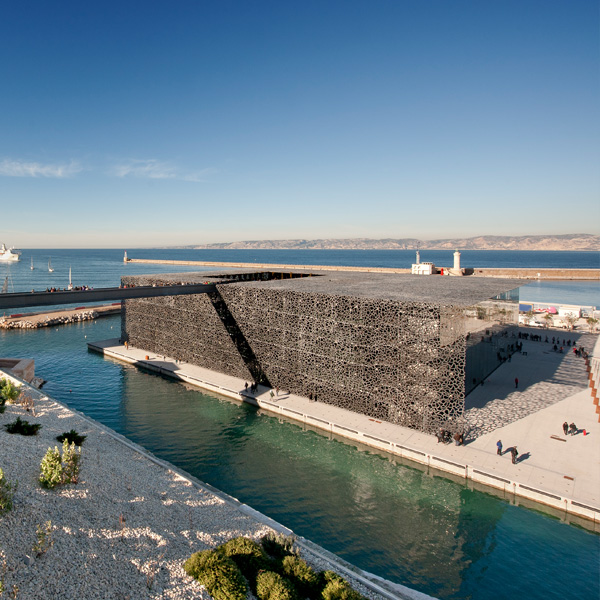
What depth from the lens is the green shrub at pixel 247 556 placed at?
10.6 meters

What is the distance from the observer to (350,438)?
2227 cm

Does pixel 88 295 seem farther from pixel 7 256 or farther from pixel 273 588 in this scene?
pixel 7 256

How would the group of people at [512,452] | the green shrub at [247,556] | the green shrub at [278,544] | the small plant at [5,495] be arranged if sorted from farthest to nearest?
1. the group of people at [512,452]
2. the green shrub at [278,544]
3. the small plant at [5,495]
4. the green shrub at [247,556]

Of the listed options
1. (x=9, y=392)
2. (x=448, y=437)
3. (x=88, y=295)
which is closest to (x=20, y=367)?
(x=88, y=295)

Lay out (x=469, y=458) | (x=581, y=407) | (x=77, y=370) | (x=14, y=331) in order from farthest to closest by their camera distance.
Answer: (x=14, y=331) → (x=77, y=370) → (x=581, y=407) → (x=469, y=458)

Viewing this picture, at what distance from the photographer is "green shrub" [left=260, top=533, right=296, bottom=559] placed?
1179 cm

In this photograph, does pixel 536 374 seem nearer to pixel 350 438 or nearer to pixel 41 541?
pixel 350 438

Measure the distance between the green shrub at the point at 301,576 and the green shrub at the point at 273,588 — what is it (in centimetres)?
51

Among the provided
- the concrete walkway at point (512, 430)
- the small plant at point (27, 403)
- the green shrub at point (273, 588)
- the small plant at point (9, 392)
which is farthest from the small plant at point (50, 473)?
the concrete walkway at point (512, 430)

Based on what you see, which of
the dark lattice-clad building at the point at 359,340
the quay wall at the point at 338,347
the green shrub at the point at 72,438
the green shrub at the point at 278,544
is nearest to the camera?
the green shrub at the point at 278,544

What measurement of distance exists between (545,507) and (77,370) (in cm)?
3620

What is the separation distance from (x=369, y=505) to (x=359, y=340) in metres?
10.00

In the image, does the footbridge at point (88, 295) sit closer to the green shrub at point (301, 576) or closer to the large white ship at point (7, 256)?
the green shrub at point (301, 576)

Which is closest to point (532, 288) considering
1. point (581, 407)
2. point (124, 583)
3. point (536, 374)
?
point (536, 374)
